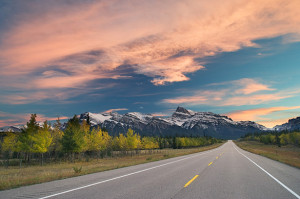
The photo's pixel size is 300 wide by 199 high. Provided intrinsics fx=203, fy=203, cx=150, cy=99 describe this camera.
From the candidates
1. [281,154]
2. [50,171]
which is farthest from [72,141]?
[281,154]

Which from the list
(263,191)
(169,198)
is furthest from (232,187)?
(169,198)

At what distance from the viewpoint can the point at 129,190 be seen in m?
8.06

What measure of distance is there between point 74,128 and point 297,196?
174ft

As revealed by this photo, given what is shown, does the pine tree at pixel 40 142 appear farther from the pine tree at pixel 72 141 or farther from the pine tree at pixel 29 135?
the pine tree at pixel 72 141

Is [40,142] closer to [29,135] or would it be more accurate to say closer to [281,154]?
[29,135]

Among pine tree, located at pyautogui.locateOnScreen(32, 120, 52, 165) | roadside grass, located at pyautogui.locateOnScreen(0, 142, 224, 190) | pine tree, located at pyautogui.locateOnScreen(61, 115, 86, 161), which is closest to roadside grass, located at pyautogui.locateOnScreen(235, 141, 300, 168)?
roadside grass, located at pyautogui.locateOnScreen(0, 142, 224, 190)

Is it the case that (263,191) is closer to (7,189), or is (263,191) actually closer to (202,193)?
(202,193)

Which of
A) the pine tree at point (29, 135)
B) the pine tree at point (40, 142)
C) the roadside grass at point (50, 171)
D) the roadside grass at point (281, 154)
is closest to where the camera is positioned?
the roadside grass at point (50, 171)

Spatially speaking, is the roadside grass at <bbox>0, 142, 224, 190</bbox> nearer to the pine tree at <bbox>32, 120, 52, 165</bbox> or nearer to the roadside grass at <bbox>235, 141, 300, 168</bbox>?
the pine tree at <bbox>32, 120, 52, 165</bbox>

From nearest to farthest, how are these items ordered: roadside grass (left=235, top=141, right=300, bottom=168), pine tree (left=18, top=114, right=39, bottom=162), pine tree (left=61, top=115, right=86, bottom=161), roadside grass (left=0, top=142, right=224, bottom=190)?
roadside grass (left=0, top=142, right=224, bottom=190) < roadside grass (left=235, top=141, right=300, bottom=168) < pine tree (left=18, top=114, right=39, bottom=162) < pine tree (left=61, top=115, right=86, bottom=161)

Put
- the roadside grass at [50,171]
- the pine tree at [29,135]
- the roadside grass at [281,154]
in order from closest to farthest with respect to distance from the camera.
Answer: the roadside grass at [50,171]
the roadside grass at [281,154]
the pine tree at [29,135]

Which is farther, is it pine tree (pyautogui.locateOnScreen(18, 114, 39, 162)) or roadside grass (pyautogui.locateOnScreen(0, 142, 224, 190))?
pine tree (pyautogui.locateOnScreen(18, 114, 39, 162))

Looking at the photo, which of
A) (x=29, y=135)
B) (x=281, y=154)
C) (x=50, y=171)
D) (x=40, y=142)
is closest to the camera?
(x=50, y=171)

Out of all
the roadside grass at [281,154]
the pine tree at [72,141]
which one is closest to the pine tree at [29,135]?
the pine tree at [72,141]
